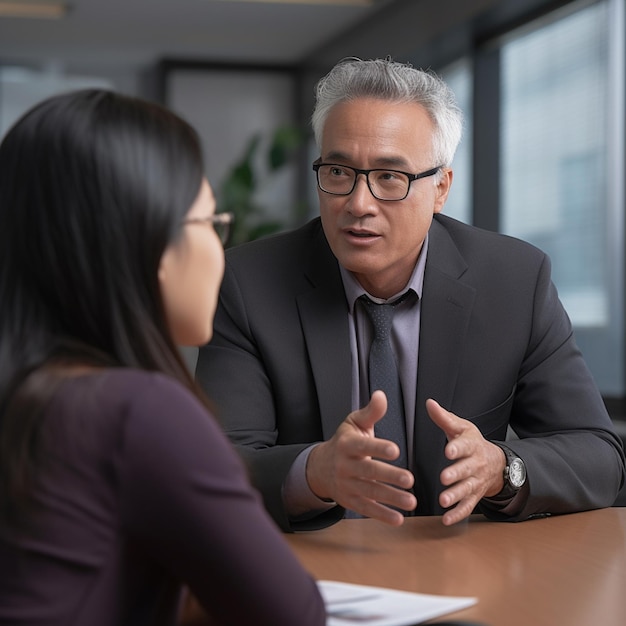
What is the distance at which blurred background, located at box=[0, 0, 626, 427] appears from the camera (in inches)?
209

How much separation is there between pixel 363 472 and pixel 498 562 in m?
0.23

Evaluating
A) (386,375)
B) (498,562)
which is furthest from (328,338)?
(498,562)

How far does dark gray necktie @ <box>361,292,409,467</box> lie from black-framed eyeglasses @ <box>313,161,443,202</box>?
0.22 meters

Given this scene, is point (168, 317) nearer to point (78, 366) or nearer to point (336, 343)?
point (78, 366)

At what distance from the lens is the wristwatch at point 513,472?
5.72 ft

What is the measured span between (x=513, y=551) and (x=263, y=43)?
798 cm

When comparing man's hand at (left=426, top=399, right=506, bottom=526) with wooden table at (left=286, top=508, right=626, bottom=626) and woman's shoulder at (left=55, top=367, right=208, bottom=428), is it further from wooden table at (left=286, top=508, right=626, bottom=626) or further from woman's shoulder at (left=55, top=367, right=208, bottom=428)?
woman's shoulder at (left=55, top=367, right=208, bottom=428)

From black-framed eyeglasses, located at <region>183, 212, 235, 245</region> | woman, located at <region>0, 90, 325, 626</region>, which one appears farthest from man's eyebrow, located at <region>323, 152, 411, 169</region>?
woman, located at <region>0, 90, 325, 626</region>

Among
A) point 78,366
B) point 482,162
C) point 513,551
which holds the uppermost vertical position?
point 482,162

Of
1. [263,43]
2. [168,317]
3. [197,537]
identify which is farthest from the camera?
[263,43]

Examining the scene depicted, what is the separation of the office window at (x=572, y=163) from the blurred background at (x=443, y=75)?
11mm

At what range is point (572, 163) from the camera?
5.57 meters

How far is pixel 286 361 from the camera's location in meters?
2.16

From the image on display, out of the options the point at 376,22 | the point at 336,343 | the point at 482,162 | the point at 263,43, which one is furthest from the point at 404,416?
the point at 263,43
